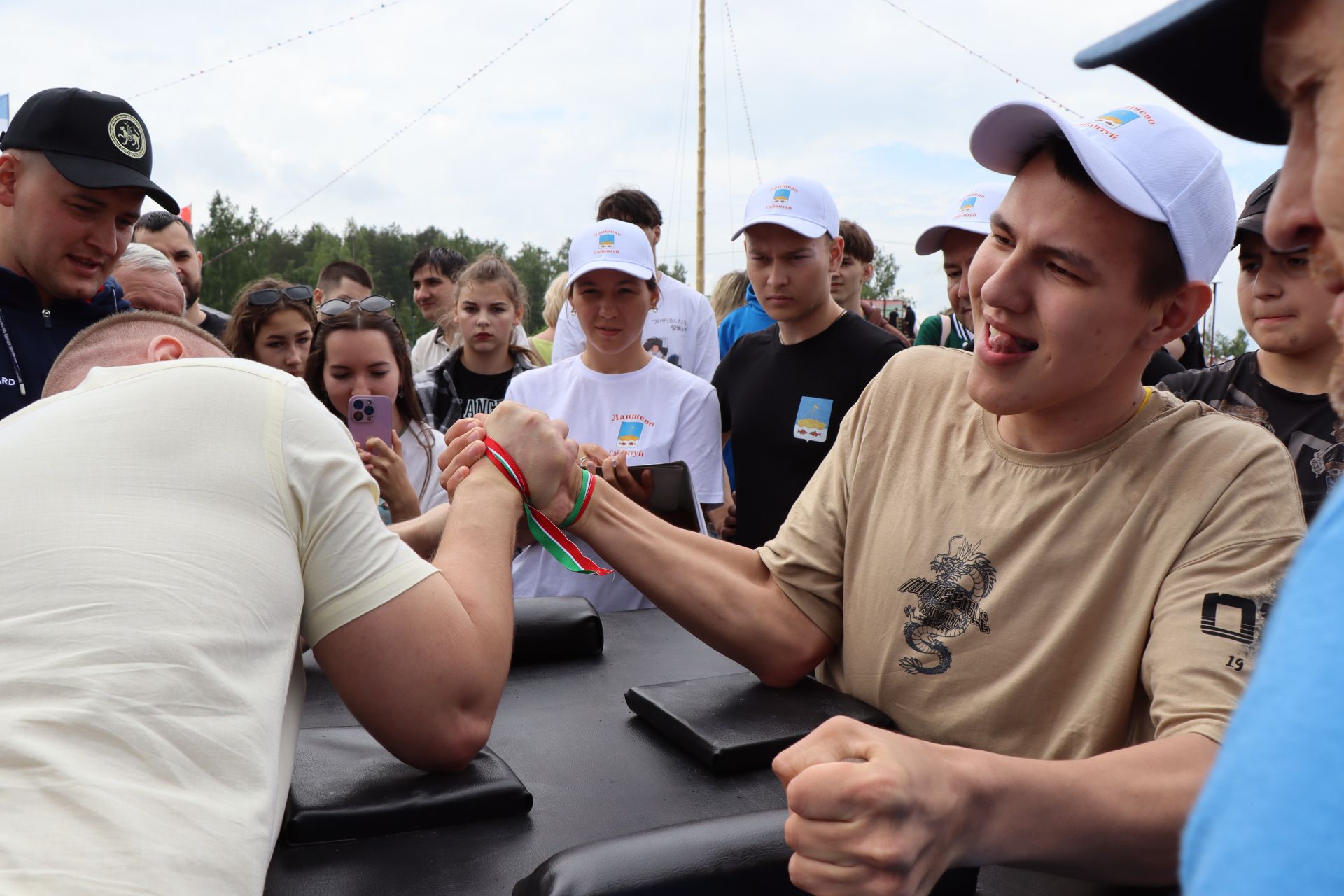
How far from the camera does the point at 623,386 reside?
3.54 m

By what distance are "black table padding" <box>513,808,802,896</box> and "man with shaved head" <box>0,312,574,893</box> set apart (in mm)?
354

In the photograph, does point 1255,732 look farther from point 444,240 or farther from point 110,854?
point 444,240

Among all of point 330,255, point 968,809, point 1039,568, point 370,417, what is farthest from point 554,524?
point 330,255

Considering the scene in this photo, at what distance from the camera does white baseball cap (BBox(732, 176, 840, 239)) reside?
362cm

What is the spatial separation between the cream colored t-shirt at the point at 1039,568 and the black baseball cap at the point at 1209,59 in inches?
27.1

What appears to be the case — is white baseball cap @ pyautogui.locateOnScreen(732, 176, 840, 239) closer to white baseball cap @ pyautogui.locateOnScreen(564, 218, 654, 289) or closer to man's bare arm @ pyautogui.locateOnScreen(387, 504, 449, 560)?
white baseball cap @ pyautogui.locateOnScreen(564, 218, 654, 289)

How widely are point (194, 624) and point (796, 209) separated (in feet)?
9.59

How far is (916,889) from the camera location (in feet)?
3.44

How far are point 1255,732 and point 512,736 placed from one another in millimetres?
1461

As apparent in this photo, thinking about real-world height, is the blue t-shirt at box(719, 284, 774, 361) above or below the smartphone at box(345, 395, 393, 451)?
above

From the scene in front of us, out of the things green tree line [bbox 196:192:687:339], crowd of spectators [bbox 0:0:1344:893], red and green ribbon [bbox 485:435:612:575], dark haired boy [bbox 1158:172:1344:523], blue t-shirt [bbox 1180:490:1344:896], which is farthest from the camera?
green tree line [bbox 196:192:687:339]

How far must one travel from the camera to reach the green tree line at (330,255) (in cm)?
4150

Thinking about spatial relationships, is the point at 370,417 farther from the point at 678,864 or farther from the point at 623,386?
the point at 678,864

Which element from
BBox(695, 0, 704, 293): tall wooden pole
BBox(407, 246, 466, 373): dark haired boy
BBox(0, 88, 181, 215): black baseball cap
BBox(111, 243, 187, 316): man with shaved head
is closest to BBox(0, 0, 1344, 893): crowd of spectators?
BBox(0, 88, 181, 215): black baseball cap
